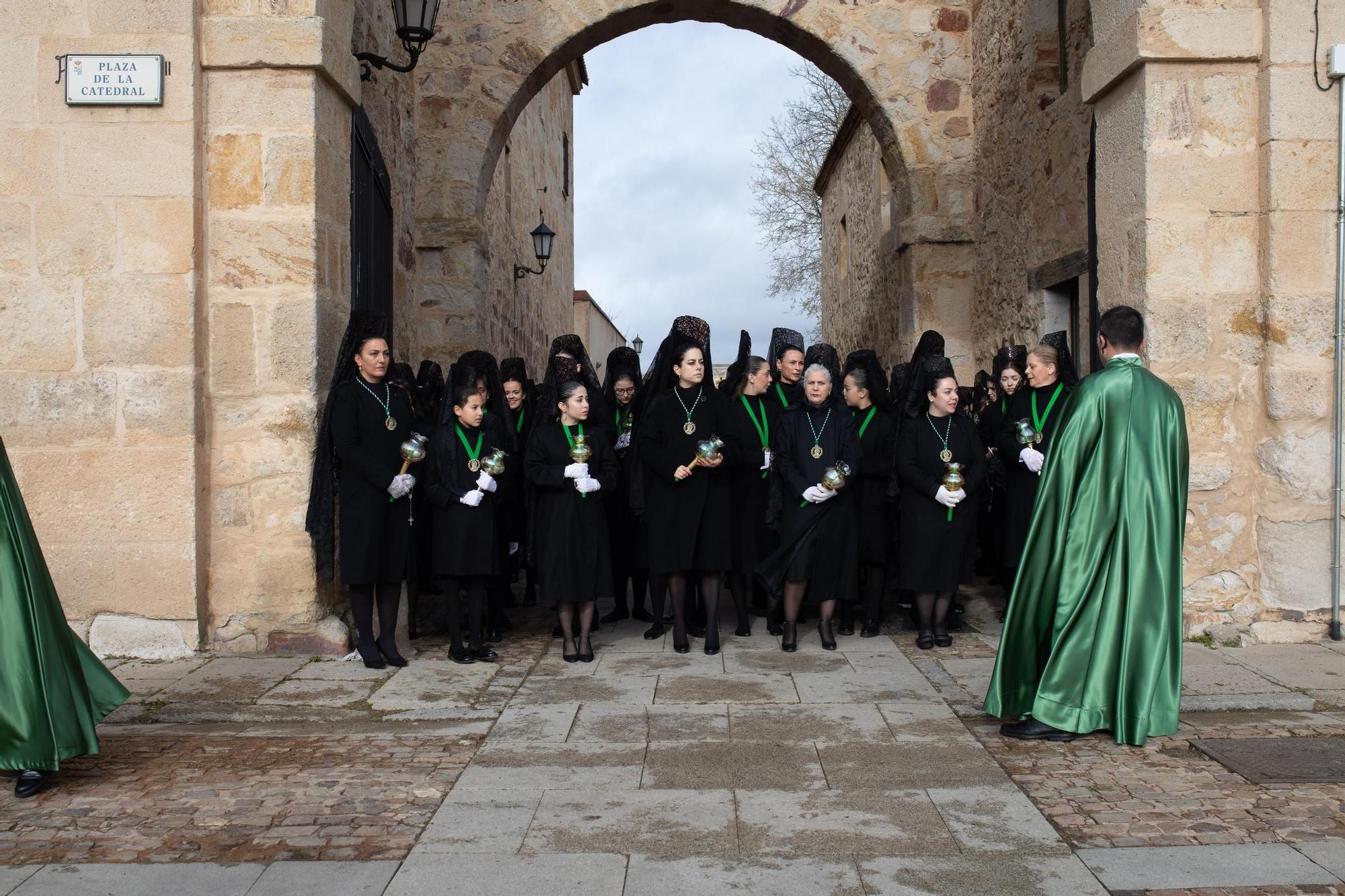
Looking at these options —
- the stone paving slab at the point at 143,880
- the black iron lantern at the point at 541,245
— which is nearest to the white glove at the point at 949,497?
the stone paving slab at the point at 143,880

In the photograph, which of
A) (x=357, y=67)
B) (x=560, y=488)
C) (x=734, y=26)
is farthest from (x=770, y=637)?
(x=734, y=26)

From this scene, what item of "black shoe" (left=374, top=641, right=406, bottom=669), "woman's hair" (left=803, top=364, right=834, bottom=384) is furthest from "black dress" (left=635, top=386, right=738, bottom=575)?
"black shoe" (left=374, top=641, right=406, bottom=669)

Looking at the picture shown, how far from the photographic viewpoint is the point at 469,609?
21.2 ft

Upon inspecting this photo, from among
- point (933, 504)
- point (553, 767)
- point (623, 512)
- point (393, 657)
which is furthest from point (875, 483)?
point (553, 767)

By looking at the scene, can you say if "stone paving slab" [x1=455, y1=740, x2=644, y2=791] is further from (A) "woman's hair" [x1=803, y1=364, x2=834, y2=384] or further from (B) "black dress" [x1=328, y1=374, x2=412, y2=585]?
(A) "woman's hair" [x1=803, y1=364, x2=834, y2=384]

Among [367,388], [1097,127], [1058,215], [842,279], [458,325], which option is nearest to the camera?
[367,388]

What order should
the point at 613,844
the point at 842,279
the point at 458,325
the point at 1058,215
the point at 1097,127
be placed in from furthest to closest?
the point at 842,279
the point at 458,325
the point at 1058,215
the point at 1097,127
the point at 613,844

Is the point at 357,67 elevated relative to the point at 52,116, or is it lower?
elevated

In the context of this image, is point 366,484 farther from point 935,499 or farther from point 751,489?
point 935,499

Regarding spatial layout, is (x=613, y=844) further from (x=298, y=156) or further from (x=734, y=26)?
(x=734, y=26)

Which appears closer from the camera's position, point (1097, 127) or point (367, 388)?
point (367, 388)

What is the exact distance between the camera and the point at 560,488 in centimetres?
641

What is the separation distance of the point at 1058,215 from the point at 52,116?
6966mm

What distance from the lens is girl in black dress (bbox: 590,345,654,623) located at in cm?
773
